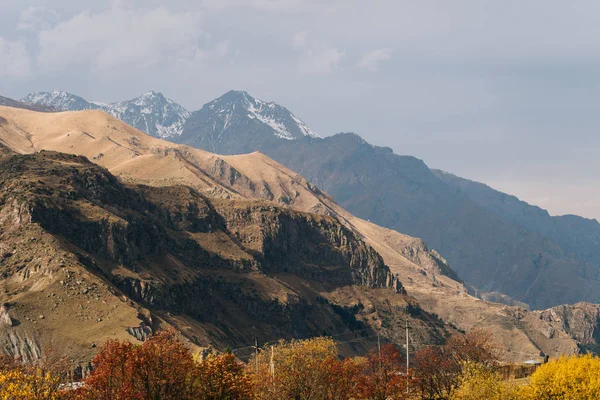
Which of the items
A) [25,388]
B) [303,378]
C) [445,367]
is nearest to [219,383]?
[303,378]

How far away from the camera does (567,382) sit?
132 meters

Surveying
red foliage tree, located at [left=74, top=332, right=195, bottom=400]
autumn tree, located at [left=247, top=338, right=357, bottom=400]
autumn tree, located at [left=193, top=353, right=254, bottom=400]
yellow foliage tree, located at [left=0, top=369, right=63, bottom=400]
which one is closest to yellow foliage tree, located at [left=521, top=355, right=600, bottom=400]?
autumn tree, located at [left=247, top=338, right=357, bottom=400]

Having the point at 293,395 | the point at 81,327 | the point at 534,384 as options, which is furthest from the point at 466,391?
the point at 81,327

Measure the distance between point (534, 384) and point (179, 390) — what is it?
196 ft

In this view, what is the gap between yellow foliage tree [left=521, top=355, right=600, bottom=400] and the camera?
426ft

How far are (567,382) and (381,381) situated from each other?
28634mm

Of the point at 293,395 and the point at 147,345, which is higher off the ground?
the point at 147,345

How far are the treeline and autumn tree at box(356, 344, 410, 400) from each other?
6.2 inches

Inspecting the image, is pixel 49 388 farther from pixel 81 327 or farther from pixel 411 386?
pixel 81 327

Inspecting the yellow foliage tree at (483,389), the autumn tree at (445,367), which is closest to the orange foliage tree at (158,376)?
the yellow foliage tree at (483,389)

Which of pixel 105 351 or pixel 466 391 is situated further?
pixel 466 391

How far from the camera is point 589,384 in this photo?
129m

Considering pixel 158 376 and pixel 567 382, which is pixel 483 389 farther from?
pixel 158 376

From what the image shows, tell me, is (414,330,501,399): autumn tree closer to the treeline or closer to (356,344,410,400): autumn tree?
the treeline
